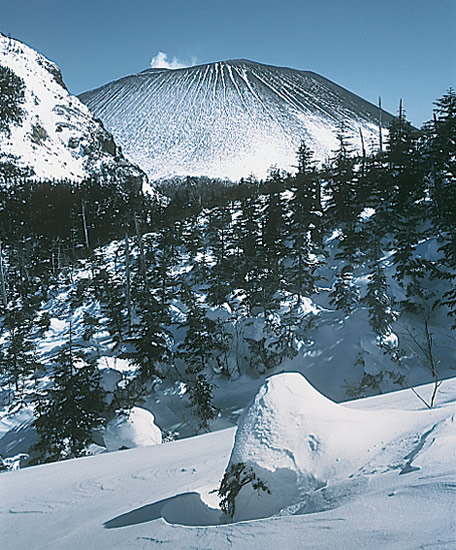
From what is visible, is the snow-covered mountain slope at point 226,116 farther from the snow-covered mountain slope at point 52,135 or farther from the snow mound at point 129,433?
the snow mound at point 129,433

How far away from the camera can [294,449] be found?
135 inches

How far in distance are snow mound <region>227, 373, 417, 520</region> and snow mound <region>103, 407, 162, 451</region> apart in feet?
30.5

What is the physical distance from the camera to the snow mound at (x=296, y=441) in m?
3.28

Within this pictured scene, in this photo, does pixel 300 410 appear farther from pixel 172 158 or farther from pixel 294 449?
pixel 172 158

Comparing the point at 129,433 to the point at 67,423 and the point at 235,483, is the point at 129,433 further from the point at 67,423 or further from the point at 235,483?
the point at 235,483

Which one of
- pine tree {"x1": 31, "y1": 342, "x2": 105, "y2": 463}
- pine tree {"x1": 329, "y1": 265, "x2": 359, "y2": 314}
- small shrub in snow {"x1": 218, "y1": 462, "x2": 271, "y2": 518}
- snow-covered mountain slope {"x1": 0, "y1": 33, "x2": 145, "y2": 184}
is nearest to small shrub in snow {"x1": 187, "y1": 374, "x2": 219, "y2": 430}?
pine tree {"x1": 31, "y1": 342, "x2": 105, "y2": 463}

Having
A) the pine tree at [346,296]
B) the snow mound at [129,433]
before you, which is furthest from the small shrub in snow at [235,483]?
the pine tree at [346,296]

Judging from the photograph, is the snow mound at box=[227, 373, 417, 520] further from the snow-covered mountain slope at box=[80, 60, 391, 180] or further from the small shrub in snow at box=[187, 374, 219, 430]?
the snow-covered mountain slope at box=[80, 60, 391, 180]

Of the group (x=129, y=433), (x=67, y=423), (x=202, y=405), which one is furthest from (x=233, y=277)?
(x=67, y=423)

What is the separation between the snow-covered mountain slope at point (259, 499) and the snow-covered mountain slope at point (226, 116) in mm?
93752

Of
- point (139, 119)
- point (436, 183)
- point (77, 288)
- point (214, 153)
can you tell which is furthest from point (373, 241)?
point (139, 119)

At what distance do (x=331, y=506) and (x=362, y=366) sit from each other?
13946 mm

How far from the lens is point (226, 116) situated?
118 m

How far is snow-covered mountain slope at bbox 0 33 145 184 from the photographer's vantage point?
60281mm
